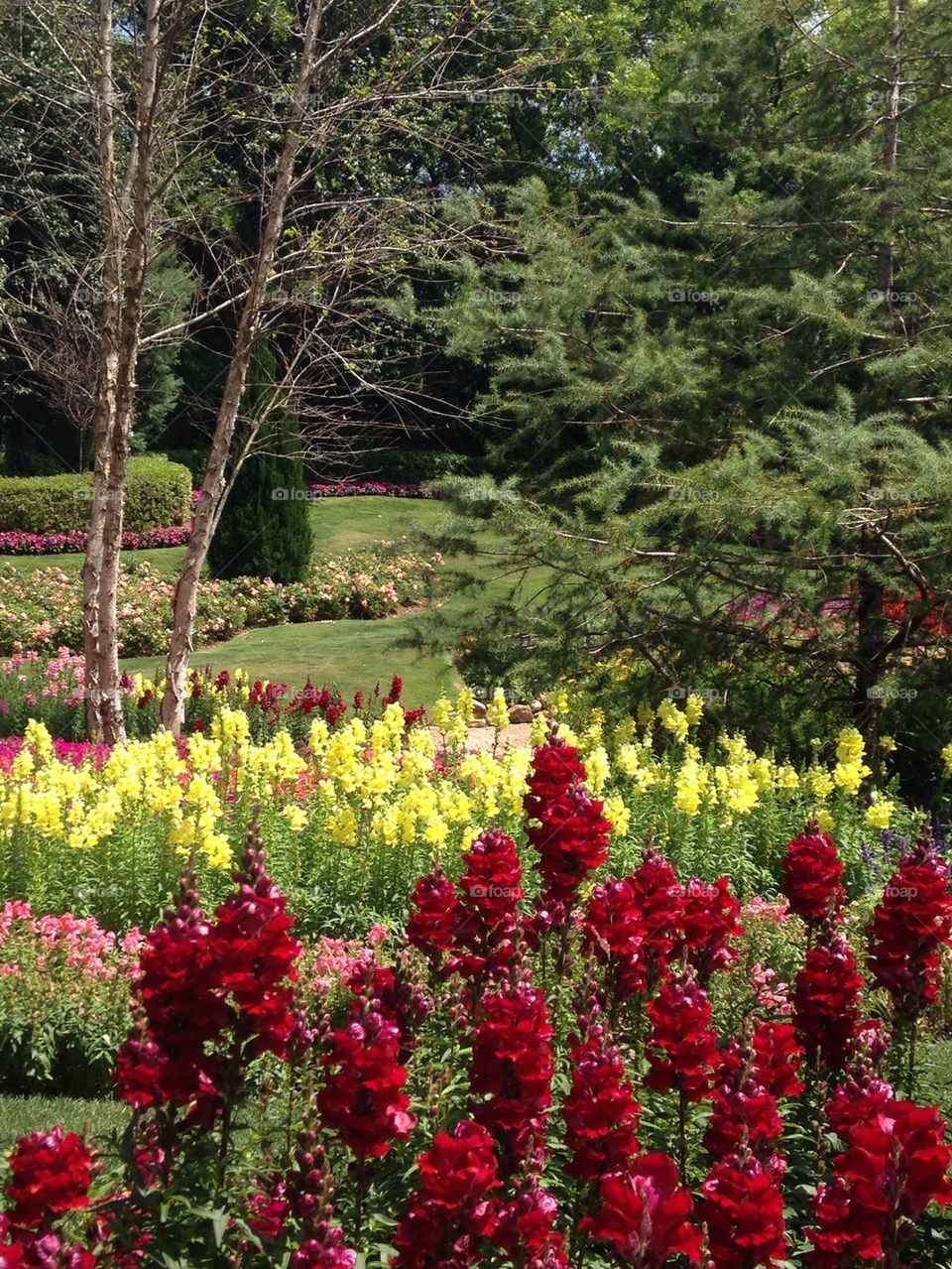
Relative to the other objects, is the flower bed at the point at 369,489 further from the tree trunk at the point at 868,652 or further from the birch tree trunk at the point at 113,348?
the tree trunk at the point at 868,652

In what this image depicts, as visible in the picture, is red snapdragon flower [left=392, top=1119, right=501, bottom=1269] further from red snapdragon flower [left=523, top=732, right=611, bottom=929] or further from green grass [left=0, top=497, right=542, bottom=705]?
green grass [left=0, top=497, right=542, bottom=705]

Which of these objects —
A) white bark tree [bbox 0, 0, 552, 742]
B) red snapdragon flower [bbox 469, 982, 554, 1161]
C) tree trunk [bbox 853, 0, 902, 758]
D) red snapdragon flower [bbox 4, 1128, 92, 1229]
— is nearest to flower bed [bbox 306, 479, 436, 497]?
white bark tree [bbox 0, 0, 552, 742]

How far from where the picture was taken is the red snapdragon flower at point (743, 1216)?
2178 millimetres

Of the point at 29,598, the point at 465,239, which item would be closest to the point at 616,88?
the point at 29,598

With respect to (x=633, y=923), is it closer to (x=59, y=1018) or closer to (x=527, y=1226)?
(x=527, y=1226)

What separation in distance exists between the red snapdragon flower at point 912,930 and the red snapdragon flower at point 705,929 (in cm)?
38

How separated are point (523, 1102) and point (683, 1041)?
50 centimetres

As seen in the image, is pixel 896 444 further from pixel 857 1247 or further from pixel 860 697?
pixel 857 1247

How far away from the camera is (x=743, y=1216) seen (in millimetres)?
2178

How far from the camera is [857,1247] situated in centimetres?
221

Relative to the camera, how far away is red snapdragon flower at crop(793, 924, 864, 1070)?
10.9 ft

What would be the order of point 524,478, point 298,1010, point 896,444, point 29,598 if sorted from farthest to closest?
point 29,598 → point 524,478 → point 896,444 → point 298,1010

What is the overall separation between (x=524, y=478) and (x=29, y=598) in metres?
8.02

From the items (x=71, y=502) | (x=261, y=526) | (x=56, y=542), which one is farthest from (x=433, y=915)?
(x=71, y=502)
